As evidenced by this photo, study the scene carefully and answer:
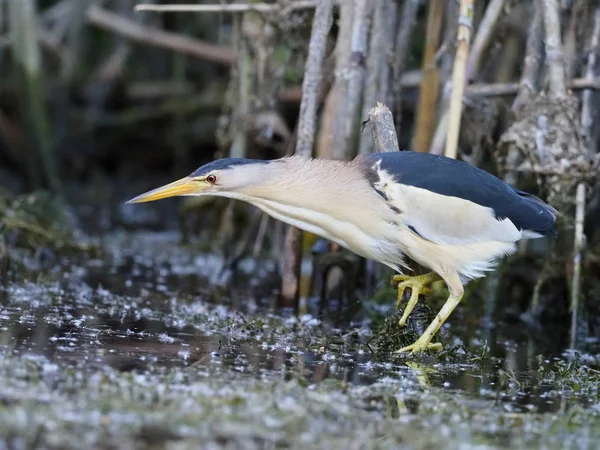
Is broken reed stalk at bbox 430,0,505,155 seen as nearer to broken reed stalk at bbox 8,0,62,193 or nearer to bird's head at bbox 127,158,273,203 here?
bird's head at bbox 127,158,273,203

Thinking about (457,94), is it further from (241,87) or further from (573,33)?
(241,87)

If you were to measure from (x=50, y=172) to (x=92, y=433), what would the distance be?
586 cm

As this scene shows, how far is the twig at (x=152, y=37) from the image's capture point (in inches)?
314

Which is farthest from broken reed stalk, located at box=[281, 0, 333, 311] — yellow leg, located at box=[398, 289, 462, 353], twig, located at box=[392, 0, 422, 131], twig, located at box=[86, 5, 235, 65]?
twig, located at box=[86, 5, 235, 65]

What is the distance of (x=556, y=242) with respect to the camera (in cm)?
557

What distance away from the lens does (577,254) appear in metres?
5.24

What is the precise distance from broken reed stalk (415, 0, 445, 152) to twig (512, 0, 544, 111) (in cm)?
50

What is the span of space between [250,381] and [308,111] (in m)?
2.14

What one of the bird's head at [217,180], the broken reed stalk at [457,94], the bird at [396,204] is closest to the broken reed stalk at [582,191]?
the broken reed stalk at [457,94]

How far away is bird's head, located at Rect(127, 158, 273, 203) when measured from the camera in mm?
4090

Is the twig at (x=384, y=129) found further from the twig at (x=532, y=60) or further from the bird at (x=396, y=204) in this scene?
the twig at (x=532, y=60)

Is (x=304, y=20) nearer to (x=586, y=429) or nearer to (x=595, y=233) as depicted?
(x=595, y=233)

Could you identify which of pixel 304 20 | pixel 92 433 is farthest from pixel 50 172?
pixel 92 433

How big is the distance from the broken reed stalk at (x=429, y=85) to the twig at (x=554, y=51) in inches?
25.1
